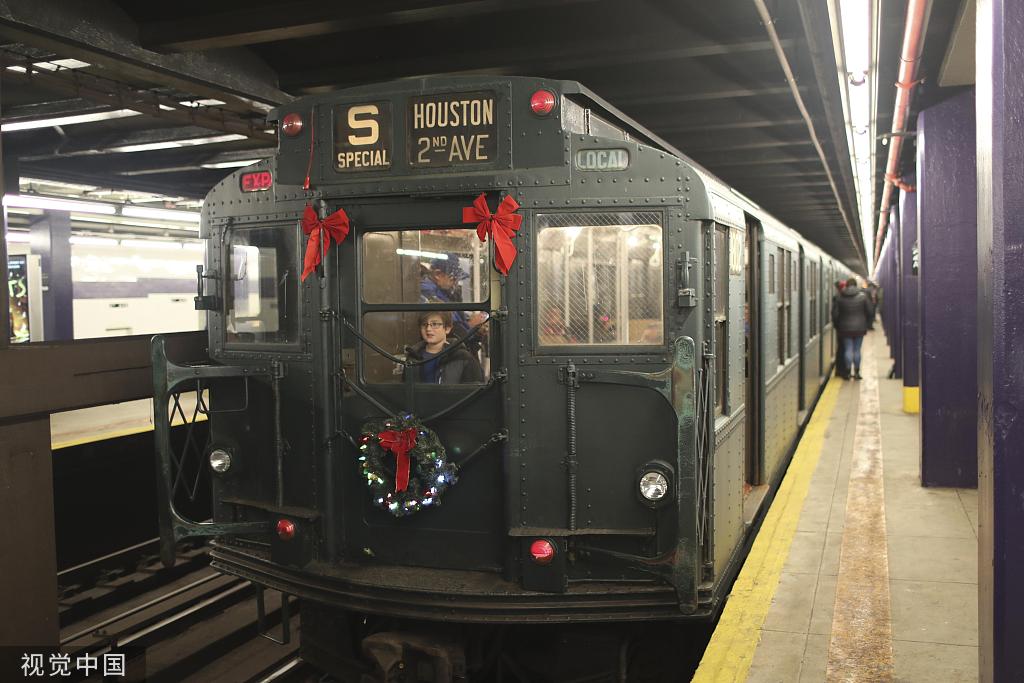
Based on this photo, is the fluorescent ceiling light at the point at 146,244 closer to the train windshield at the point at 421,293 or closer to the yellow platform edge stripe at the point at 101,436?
the yellow platform edge stripe at the point at 101,436

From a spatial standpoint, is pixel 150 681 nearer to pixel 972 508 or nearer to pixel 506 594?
pixel 506 594

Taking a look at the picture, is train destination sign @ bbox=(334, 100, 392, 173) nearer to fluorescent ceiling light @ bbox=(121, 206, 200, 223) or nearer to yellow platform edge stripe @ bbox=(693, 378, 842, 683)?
yellow platform edge stripe @ bbox=(693, 378, 842, 683)

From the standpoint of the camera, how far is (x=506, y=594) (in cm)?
442

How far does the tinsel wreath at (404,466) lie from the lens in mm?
4504

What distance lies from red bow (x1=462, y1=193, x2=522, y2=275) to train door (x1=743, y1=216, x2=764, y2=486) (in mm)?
2983

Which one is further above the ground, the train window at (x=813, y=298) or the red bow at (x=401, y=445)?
the train window at (x=813, y=298)

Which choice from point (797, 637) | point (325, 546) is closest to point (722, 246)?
point (797, 637)

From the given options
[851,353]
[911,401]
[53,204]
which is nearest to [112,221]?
[53,204]

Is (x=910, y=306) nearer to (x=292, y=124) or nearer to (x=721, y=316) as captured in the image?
(x=721, y=316)

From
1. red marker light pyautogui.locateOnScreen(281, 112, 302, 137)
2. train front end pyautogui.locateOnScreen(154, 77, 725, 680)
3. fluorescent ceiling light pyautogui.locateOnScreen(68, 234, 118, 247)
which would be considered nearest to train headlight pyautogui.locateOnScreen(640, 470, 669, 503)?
train front end pyautogui.locateOnScreen(154, 77, 725, 680)

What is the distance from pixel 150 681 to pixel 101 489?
337cm

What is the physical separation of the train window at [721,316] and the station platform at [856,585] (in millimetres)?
1256

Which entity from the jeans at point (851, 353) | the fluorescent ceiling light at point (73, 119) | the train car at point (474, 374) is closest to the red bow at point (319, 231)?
the train car at point (474, 374)

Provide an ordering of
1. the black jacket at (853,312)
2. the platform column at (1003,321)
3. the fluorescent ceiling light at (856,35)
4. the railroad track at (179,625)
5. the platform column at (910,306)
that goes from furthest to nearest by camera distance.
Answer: the black jacket at (853,312) → the platform column at (910,306) → the railroad track at (179,625) → the fluorescent ceiling light at (856,35) → the platform column at (1003,321)
